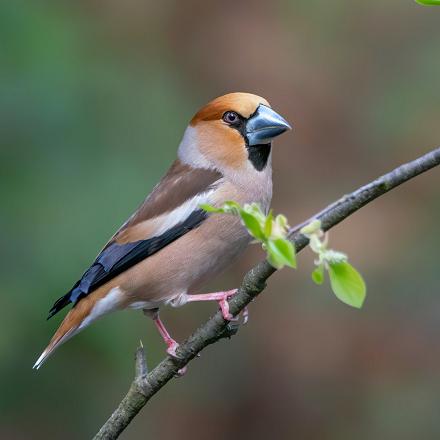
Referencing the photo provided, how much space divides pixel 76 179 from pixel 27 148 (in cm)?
35

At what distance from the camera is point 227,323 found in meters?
2.69

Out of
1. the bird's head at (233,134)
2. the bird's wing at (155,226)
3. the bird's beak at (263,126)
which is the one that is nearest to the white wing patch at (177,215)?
the bird's wing at (155,226)

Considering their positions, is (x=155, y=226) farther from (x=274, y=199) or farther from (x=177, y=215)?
(x=274, y=199)

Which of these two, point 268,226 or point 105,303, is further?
point 105,303

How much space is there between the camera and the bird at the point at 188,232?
12.4ft

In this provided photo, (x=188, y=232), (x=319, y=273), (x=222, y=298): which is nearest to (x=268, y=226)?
(x=319, y=273)

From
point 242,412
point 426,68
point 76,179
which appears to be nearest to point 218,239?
point 76,179

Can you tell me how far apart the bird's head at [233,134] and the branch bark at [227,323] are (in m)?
1.20

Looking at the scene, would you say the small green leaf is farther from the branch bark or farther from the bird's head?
the bird's head

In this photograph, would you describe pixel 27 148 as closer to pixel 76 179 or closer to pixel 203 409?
pixel 76 179

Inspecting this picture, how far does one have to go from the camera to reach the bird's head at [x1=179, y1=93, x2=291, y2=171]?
3.87 m

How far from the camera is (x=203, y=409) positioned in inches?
293

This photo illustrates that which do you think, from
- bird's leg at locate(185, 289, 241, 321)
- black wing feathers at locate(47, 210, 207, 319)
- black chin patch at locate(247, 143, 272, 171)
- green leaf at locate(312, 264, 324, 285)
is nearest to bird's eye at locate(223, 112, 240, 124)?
black chin patch at locate(247, 143, 272, 171)

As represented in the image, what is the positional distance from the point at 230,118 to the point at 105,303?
0.98m
